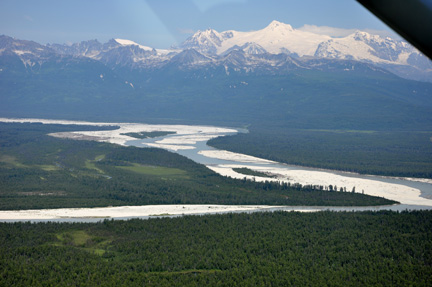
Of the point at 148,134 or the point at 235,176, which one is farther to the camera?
the point at 148,134

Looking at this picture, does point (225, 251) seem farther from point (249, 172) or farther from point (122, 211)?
point (249, 172)

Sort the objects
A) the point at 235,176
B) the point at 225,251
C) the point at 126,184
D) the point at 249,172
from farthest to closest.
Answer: the point at 249,172
the point at 235,176
the point at 126,184
the point at 225,251

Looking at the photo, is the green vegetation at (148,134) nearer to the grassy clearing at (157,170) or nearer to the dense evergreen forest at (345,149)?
the dense evergreen forest at (345,149)

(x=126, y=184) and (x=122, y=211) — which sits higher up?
(x=126, y=184)

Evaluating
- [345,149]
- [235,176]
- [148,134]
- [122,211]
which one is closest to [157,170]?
[235,176]

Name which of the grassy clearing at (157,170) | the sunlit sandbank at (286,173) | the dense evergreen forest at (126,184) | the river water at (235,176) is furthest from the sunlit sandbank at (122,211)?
the grassy clearing at (157,170)
